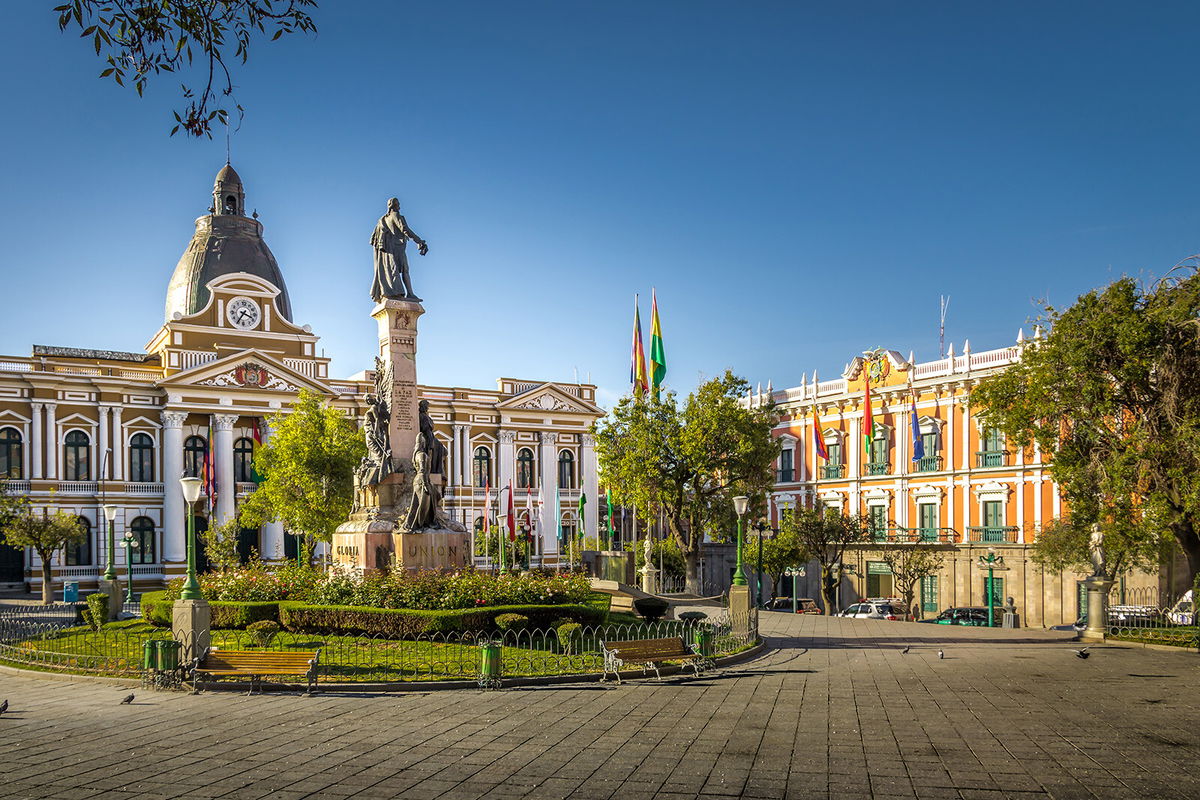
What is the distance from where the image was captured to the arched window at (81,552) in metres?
48.7

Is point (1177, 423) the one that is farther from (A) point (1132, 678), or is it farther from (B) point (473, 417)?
(B) point (473, 417)

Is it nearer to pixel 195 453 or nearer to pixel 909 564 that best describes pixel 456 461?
pixel 195 453

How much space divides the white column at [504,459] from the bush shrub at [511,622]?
136 feet

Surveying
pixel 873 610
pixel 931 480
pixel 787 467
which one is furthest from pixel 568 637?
pixel 787 467

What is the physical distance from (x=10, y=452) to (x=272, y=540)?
42.9 ft

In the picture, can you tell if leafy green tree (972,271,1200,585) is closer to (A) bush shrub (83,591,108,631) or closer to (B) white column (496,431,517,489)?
(A) bush shrub (83,591,108,631)

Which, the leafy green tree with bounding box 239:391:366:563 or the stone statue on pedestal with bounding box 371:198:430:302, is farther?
the leafy green tree with bounding box 239:391:366:563

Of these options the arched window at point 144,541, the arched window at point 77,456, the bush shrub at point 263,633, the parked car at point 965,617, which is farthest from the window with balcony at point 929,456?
the arched window at point 77,456

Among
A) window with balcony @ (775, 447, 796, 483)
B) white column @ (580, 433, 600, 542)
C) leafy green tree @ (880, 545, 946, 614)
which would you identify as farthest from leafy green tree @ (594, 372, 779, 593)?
white column @ (580, 433, 600, 542)

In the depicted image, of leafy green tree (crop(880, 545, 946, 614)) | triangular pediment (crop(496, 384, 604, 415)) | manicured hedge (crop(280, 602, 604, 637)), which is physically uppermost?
triangular pediment (crop(496, 384, 604, 415))

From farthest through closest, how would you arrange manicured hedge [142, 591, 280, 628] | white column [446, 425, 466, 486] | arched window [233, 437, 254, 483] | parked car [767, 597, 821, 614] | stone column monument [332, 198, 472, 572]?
white column [446, 425, 466, 486]
arched window [233, 437, 254, 483]
parked car [767, 597, 821, 614]
stone column monument [332, 198, 472, 572]
manicured hedge [142, 591, 280, 628]

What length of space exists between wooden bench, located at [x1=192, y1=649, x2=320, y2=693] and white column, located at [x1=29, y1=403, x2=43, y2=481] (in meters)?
38.9

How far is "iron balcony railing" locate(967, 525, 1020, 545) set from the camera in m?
42.7

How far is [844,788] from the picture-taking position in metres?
10.4
